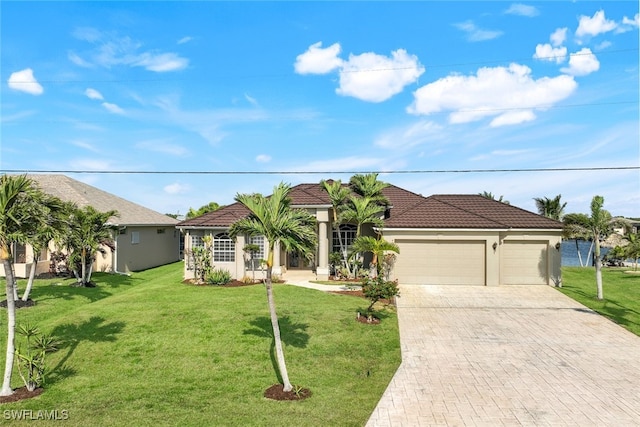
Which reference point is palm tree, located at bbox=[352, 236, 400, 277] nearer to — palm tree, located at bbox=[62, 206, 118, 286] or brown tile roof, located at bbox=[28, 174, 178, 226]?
palm tree, located at bbox=[62, 206, 118, 286]

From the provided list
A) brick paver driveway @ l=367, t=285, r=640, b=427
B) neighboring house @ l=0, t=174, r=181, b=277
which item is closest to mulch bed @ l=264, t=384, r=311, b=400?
brick paver driveway @ l=367, t=285, r=640, b=427

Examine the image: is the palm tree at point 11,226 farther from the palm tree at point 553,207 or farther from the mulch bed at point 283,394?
the palm tree at point 553,207

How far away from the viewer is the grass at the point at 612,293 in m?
15.6

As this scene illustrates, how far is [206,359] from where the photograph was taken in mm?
11031

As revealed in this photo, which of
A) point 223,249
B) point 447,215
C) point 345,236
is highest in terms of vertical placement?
point 447,215

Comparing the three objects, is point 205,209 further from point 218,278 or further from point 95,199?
point 218,278

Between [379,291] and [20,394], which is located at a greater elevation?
[379,291]

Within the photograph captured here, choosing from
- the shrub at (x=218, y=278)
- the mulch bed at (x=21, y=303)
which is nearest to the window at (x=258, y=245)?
the shrub at (x=218, y=278)

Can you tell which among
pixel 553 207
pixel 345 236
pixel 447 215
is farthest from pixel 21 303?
pixel 553 207

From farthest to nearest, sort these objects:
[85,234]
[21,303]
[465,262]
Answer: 1. [465,262]
2. [85,234]
3. [21,303]

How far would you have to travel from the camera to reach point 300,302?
1656 cm

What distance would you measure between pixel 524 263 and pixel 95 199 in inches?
1146

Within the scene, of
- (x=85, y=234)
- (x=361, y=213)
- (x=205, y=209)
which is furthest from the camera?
(x=205, y=209)

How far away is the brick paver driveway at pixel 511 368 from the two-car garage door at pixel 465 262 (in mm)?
4324
